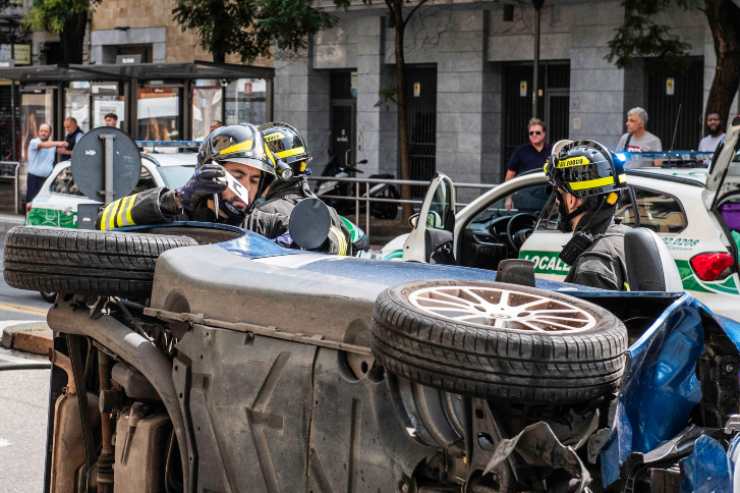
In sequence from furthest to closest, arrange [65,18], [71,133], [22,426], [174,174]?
1. [65,18]
2. [71,133]
3. [174,174]
4. [22,426]

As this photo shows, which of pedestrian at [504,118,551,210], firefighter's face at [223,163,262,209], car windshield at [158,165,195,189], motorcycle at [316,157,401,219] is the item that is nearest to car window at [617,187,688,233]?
firefighter's face at [223,163,262,209]

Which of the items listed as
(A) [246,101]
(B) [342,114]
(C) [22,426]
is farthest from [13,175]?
(C) [22,426]

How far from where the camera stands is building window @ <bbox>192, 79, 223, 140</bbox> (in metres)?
22.0

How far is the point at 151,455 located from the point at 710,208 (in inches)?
217

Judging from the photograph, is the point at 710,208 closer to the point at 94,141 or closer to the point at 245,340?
the point at 94,141

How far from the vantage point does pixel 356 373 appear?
3.39 m

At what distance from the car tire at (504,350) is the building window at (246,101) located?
1837cm

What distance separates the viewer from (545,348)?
2.92 metres

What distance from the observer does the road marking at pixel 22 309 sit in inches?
477

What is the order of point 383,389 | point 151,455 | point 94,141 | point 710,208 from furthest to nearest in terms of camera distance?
point 94,141, point 710,208, point 151,455, point 383,389

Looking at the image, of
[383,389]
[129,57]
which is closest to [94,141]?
[383,389]

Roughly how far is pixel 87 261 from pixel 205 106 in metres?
18.5

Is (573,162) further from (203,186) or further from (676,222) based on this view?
(676,222)

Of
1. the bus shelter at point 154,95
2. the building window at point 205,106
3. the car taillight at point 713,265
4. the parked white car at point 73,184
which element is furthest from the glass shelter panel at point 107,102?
the car taillight at point 713,265
